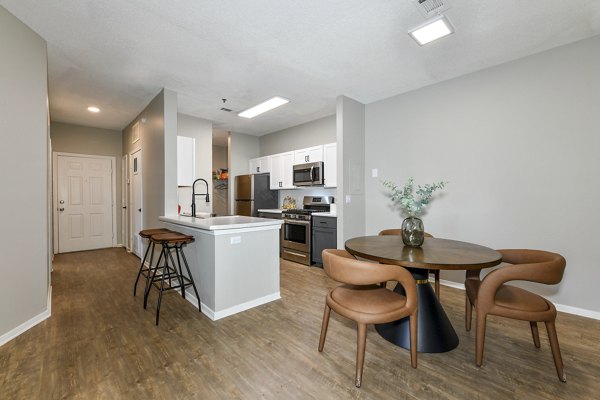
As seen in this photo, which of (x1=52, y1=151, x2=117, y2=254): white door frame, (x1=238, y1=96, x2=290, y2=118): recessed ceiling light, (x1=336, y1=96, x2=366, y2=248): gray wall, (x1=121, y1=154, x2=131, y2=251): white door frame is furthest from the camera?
(x1=121, y1=154, x2=131, y2=251): white door frame

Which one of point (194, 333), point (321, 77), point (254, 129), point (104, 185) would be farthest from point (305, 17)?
point (104, 185)

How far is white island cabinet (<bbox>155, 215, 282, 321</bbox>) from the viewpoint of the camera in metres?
2.54

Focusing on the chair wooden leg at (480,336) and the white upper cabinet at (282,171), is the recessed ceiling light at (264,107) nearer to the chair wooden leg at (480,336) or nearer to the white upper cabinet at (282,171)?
the white upper cabinet at (282,171)

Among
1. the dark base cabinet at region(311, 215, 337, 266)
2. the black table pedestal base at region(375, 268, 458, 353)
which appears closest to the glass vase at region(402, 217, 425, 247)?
the black table pedestal base at region(375, 268, 458, 353)

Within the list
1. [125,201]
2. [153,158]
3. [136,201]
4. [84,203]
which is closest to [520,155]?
[153,158]

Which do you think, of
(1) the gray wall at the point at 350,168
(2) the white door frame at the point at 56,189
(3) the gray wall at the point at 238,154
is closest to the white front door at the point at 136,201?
(2) the white door frame at the point at 56,189

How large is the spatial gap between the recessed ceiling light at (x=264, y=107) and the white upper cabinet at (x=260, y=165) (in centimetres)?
126

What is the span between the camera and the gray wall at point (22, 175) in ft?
7.15

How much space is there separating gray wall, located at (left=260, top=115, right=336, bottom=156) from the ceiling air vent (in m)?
2.87

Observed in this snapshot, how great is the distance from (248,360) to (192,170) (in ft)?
10.7

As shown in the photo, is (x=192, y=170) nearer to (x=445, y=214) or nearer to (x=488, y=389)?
(x=445, y=214)

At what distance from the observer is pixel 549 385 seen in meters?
1.65

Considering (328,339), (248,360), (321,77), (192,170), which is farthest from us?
(192,170)

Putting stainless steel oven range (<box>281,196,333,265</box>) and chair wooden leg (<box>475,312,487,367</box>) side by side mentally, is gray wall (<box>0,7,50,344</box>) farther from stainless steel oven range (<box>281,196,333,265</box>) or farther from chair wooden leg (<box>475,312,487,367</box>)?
chair wooden leg (<box>475,312,487,367</box>)
